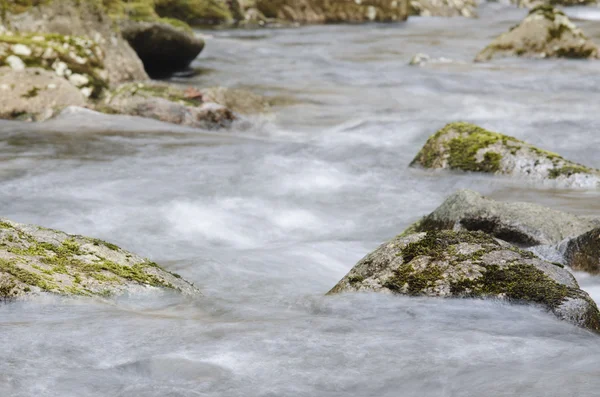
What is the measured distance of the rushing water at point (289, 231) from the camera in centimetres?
301

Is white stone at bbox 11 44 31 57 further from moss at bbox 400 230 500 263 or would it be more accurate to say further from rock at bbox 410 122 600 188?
moss at bbox 400 230 500 263

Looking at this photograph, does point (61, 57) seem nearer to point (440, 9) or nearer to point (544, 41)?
point (544, 41)

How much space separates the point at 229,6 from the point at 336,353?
24.9m

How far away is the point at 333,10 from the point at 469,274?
83.9 ft

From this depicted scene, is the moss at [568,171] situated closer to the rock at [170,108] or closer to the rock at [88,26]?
the rock at [170,108]

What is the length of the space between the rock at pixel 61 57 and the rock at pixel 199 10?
42.7 ft

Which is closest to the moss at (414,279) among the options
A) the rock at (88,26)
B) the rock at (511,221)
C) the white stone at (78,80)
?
the rock at (511,221)

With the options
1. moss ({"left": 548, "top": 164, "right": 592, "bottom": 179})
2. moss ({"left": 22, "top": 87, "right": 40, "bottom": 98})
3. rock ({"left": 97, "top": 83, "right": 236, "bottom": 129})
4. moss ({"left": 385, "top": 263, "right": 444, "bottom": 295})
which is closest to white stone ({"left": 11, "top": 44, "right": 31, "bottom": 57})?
moss ({"left": 22, "top": 87, "right": 40, "bottom": 98})

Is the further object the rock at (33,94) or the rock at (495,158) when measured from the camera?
the rock at (33,94)

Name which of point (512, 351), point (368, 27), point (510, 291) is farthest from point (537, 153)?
point (368, 27)

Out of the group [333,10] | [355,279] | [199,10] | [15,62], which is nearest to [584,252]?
[355,279]

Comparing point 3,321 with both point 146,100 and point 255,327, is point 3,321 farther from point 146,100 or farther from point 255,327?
point 146,100

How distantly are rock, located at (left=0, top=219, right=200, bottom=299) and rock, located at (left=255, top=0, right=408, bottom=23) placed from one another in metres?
24.3

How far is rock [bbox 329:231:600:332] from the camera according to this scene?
3652 millimetres
